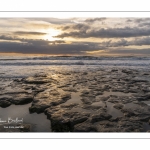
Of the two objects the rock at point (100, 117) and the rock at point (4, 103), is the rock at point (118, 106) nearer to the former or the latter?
the rock at point (100, 117)

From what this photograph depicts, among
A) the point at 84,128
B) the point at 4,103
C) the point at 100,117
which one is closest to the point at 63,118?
the point at 84,128

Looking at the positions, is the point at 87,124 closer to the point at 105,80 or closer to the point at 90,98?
the point at 90,98

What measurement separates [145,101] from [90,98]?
1.32m

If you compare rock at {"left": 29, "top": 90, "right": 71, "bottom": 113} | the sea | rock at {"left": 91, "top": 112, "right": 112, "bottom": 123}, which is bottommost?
rock at {"left": 91, "top": 112, "right": 112, "bottom": 123}

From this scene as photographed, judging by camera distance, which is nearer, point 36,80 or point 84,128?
point 84,128

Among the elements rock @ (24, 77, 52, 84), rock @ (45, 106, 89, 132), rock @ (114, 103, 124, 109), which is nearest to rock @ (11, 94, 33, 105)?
rock @ (45, 106, 89, 132)

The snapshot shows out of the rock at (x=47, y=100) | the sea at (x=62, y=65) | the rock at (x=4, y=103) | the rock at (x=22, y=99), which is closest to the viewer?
the rock at (x=47, y=100)

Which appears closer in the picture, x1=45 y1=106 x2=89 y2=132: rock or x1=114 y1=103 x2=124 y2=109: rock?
x1=45 y1=106 x2=89 y2=132: rock

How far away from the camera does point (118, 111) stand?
4113 mm

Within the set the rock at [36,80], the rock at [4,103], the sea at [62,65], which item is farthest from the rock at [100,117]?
the sea at [62,65]

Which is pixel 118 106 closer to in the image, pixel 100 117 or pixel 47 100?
pixel 100 117

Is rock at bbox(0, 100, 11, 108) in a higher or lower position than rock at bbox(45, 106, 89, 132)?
higher

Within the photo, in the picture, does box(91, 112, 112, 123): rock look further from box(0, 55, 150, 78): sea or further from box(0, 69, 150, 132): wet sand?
box(0, 55, 150, 78): sea

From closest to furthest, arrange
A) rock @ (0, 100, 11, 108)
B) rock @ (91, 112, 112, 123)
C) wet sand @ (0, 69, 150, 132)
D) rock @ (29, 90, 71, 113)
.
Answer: wet sand @ (0, 69, 150, 132) → rock @ (91, 112, 112, 123) → rock @ (29, 90, 71, 113) → rock @ (0, 100, 11, 108)
